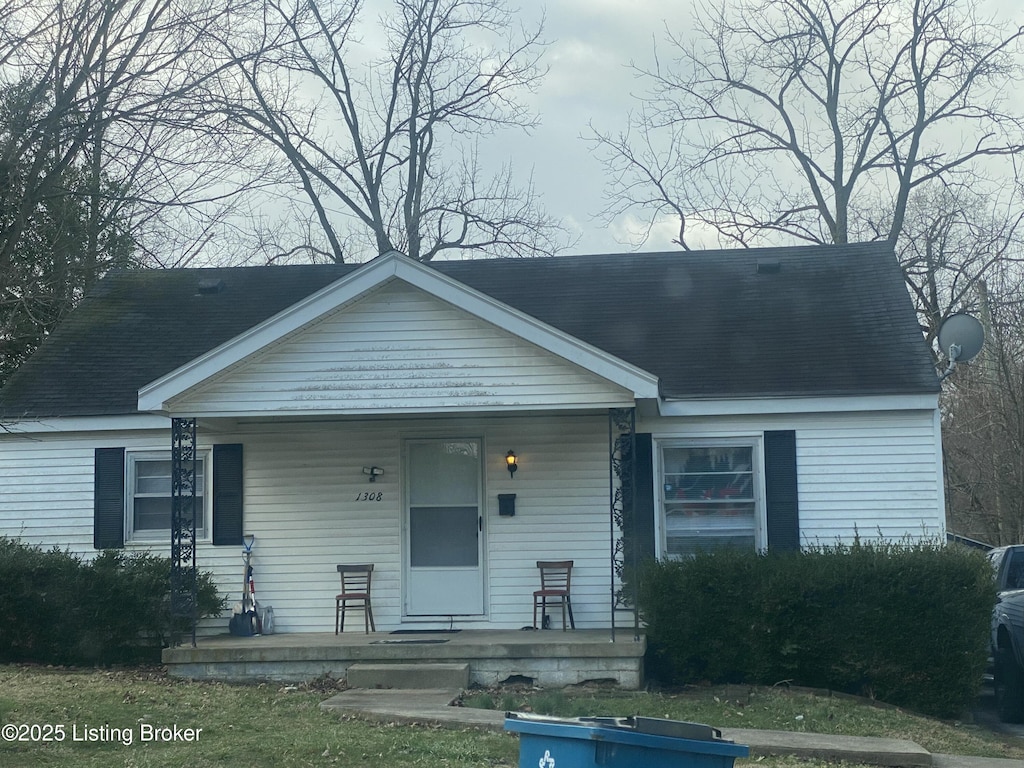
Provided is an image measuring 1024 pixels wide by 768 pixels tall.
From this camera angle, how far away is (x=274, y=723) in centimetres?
915

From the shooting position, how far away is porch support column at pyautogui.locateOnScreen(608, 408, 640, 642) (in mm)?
11914

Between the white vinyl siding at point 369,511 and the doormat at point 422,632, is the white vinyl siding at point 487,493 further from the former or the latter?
the doormat at point 422,632

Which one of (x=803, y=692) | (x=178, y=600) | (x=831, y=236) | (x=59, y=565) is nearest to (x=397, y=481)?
(x=178, y=600)

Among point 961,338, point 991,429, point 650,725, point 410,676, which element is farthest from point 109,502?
point 991,429

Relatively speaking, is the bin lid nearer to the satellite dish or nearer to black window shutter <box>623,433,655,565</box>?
black window shutter <box>623,433,655,565</box>

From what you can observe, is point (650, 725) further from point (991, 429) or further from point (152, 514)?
point (991, 429)

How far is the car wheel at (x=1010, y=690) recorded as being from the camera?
11852 mm

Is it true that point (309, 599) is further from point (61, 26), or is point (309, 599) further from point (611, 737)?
point (611, 737)

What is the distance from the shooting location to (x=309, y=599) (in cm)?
1346

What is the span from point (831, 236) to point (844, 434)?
15855 millimetres

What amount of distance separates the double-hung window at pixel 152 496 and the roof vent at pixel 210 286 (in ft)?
11.8

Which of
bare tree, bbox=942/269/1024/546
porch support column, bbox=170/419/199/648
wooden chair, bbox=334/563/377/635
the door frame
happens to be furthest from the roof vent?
bare tree, bbox=942/269/1024/546

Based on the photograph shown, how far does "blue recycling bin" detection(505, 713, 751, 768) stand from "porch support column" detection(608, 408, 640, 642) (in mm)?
6614

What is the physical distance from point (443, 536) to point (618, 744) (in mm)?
8679
